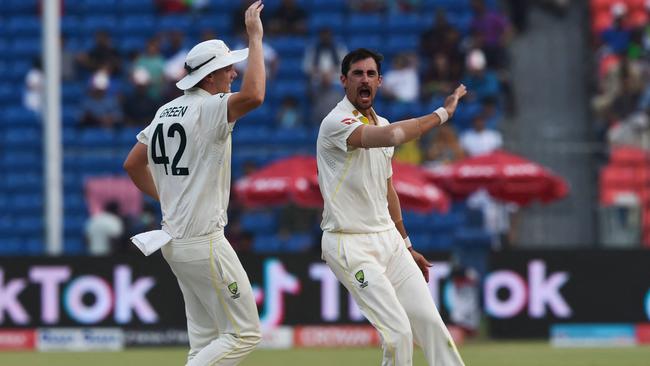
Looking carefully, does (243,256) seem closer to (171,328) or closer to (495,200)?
(171,328)

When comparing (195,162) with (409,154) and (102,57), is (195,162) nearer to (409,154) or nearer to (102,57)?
(409,154)

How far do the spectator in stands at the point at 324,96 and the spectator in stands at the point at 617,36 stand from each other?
173 inches

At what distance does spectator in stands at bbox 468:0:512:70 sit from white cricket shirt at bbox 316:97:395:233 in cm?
1289

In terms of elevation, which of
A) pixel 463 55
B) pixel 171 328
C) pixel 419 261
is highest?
pixel 463 55

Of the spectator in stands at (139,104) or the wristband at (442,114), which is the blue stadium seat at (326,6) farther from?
the wristband at (442,114)

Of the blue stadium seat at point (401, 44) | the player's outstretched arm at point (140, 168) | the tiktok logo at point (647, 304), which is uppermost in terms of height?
the blue stadium seat at point (401, 44)

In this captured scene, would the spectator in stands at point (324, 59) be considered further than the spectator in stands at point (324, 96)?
Yes

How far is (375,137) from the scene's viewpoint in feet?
28.0

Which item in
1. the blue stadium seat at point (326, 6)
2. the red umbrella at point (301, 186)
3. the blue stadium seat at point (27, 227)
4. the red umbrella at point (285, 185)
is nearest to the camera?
the red umbrella at point (301, 186)

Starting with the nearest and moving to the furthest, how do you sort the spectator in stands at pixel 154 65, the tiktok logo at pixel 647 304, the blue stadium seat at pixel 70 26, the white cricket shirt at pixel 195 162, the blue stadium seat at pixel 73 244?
the white cricket shirt at pixel 195 162 < the tiktok logo at pixel 647 304 < the blue stadium seat at pixel 73 244 < the spectator in stands at pixel 154 65 < the blue stadium seat at pixel 70 26

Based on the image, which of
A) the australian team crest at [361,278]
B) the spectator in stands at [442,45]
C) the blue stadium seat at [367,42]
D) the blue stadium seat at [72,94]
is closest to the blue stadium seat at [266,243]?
the spectator in stands at [442,45]

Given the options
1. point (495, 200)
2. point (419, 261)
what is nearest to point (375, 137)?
point (419, 261)

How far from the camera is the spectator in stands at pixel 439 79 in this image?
21266mm

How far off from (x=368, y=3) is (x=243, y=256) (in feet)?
26.6
